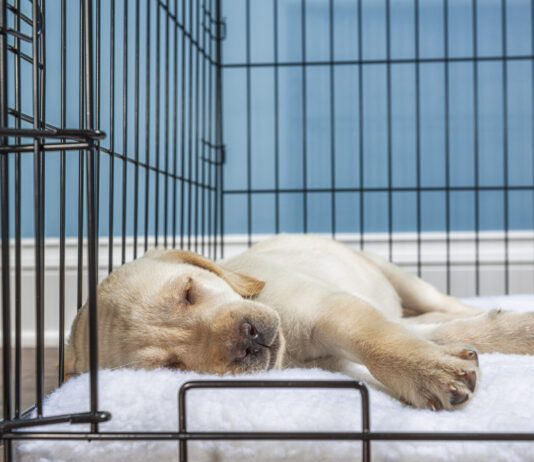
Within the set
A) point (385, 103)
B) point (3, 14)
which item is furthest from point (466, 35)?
point (3, 14)

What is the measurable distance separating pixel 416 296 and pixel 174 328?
121 centimetres

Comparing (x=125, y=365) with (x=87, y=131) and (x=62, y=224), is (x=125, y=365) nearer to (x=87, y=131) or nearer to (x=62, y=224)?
(x=62, y=224)

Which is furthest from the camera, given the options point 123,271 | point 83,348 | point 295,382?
point 123,271

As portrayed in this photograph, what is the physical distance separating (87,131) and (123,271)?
0.48 meters

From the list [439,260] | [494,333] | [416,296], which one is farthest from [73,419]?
[439,260]

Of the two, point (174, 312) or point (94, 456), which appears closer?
point (94, 456)

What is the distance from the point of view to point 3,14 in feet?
3.34

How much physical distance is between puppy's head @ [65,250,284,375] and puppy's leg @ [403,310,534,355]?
37 cm

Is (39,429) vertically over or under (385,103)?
under

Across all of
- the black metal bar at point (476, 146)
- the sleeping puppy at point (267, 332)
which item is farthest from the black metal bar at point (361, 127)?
the sleeping puppy at point (267, 332)

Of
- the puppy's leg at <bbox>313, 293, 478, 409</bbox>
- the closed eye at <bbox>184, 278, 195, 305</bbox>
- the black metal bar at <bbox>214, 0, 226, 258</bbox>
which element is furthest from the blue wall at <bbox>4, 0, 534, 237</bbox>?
the puppy's leg at <bbox>313, 293, 478, 409</bbox>

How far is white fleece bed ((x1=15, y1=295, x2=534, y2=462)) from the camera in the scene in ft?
3.13

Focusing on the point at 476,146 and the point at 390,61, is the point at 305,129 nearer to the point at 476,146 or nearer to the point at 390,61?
the point at 390,61

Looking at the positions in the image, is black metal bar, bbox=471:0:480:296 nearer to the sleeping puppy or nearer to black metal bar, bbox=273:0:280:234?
black metal bar, bbox=273:0:280:234
